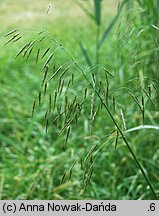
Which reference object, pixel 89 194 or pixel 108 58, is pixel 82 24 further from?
pixel 89 194

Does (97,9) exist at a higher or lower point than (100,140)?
higher

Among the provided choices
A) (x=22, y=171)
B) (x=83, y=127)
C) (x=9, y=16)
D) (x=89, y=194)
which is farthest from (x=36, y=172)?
(x=9, y=16)

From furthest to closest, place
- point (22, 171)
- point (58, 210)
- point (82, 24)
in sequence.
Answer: point (82, 24)
point (22, 171)
point (58, 210)

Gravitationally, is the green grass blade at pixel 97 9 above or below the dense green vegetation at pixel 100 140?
above

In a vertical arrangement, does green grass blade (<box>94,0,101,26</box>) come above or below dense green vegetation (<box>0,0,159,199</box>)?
above

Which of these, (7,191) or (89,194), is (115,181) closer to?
(89,194)

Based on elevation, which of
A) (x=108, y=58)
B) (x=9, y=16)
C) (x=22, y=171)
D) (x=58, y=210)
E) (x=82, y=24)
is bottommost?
(x=58, y=210)

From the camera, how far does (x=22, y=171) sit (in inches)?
83.7

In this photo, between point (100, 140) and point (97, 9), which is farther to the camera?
point (97, 9)

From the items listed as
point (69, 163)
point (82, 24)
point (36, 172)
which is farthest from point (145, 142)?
point (82, 24)

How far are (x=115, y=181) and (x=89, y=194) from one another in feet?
0.42

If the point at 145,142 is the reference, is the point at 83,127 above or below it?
above

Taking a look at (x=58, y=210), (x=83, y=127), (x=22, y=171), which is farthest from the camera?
(x=83, y=127)

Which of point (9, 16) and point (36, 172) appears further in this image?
point (9, 16)
